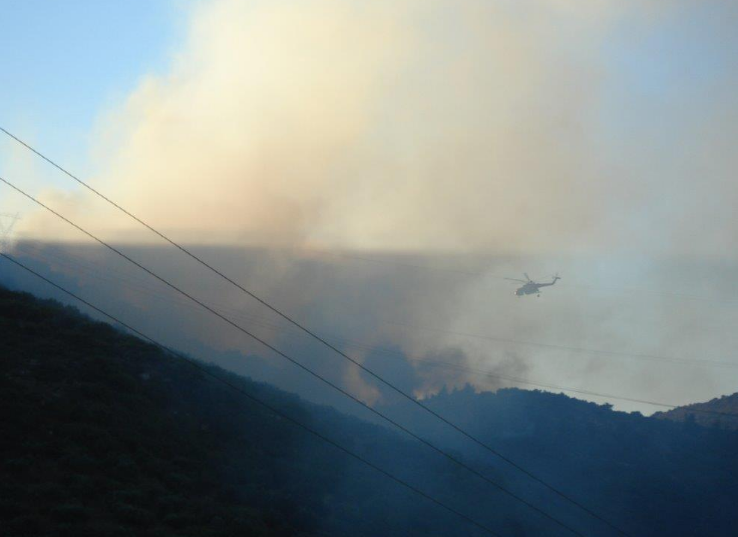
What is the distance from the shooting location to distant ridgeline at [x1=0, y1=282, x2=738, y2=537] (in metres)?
31.4

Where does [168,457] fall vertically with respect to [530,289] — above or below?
below

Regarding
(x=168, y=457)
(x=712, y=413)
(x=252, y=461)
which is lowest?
(x=168, y=457)

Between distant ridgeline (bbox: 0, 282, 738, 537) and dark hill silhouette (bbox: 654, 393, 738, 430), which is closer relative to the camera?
distant ridgeline (bbox: 0, 282, 738, 537)

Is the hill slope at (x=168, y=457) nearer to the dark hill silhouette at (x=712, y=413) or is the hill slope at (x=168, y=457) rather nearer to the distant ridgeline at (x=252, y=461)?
the distant ridgeline at (x=252, y=461)

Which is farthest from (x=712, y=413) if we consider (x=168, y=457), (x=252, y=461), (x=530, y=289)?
(x=168, y=457)

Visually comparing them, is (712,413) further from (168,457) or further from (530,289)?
(168,457)

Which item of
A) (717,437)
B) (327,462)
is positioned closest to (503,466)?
(327,462)

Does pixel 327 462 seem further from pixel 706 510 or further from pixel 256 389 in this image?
pixel 706 510

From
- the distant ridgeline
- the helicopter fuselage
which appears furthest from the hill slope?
the helicopter fuselage

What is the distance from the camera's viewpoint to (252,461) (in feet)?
151

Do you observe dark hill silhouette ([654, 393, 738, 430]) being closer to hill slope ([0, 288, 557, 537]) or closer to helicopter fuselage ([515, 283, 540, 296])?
helicopter fuselage ([515, 283, 540, 296])

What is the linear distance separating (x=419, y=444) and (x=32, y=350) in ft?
117

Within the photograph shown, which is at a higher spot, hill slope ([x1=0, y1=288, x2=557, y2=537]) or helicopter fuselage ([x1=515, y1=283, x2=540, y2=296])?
helicopter fuselage ([x1=515, y1=283, x2=540, y2=296])

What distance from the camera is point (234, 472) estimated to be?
4209cm
